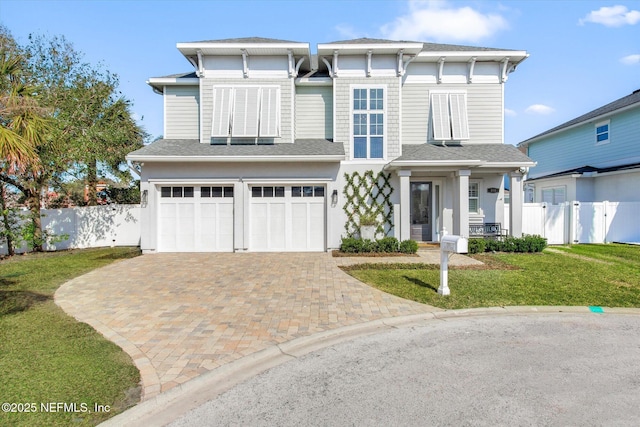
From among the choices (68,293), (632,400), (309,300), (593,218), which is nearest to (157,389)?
(309,300)

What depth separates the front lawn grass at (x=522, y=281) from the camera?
21.7 ft

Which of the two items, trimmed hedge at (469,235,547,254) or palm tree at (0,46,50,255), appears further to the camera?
trimmed hedge at (469,235,547,254)

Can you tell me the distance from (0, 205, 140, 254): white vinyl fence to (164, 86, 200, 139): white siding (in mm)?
4217

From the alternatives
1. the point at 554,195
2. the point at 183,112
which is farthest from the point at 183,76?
the point at 554,195

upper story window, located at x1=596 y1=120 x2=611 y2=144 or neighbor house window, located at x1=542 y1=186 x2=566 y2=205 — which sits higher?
upper story window, located at x1=596 y1=120 x2=611 y2=144

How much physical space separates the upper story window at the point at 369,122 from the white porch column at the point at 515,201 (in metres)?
5.09

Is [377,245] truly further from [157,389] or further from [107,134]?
[107,134]

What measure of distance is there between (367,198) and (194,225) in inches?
257

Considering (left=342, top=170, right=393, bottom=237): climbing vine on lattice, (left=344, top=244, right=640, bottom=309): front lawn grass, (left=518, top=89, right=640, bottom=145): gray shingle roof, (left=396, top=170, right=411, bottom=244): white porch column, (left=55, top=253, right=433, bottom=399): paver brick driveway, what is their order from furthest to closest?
(left=518, top=89, right=640, bottom=145): gray shingle roof → (left=342, top=170, right=393, bottom=237): climbing vine on lattice → (left=396, top=170, right=411, bottom=244): white porch column → (left=344, top=244, right=640, bottom=309): front lawn grass → (left=55, top=253, right=433, bottom=399): paver brick driveway

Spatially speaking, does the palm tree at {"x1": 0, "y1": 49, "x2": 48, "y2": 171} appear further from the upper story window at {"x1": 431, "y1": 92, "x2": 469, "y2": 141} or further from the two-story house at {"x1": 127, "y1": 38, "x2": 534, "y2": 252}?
the upper story window at {"x1": 431, "y1": 92, "x2": 469, "y2": 141}

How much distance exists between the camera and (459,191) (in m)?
12.4

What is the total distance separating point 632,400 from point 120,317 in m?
6.67

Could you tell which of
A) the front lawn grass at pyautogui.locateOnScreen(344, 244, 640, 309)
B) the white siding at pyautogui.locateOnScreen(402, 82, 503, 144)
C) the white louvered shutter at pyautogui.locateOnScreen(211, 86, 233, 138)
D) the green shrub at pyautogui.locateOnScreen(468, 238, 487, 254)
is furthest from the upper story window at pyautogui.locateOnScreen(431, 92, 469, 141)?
the white louvered shutter at pyautogui.locateOnScreen(211, 86, 233, 138)

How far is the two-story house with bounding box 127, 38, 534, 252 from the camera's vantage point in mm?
12547
